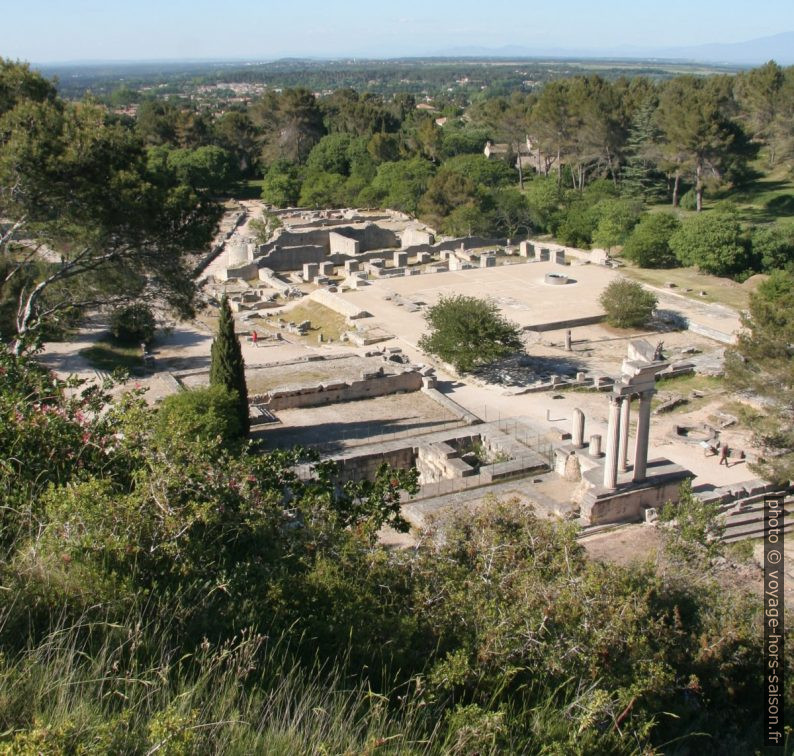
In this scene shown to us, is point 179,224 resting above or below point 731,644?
above

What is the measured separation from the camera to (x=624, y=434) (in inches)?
640

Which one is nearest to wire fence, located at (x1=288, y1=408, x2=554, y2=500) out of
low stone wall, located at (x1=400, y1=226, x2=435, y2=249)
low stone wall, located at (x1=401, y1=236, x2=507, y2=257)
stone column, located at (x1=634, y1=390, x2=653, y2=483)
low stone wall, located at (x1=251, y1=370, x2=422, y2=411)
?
low stone wall, located at (x1=251, y1=370, x2=422, y2=411)

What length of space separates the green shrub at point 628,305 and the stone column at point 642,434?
633 inches

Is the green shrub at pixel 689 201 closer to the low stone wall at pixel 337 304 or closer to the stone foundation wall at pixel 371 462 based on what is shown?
the low stone wall at pixel 337 304

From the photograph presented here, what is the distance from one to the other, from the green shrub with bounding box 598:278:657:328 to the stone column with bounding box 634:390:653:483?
52.8ft

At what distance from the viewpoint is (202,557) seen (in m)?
7.23

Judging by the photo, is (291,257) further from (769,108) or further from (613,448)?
(769,108)

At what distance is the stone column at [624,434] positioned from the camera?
52.2ft

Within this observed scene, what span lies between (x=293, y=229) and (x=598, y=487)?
38.4m

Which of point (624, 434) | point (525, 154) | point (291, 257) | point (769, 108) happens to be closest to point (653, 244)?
point (291, 257)

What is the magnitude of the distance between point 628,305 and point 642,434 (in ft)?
54.1

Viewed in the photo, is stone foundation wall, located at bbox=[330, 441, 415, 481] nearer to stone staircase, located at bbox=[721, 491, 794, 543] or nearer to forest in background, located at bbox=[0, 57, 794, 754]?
stone staircase, located at bbox=[721, 491, 794, 543]

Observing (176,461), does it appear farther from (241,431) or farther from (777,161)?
(777,161)

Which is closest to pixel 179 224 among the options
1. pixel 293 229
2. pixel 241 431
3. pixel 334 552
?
pixel 241 431
